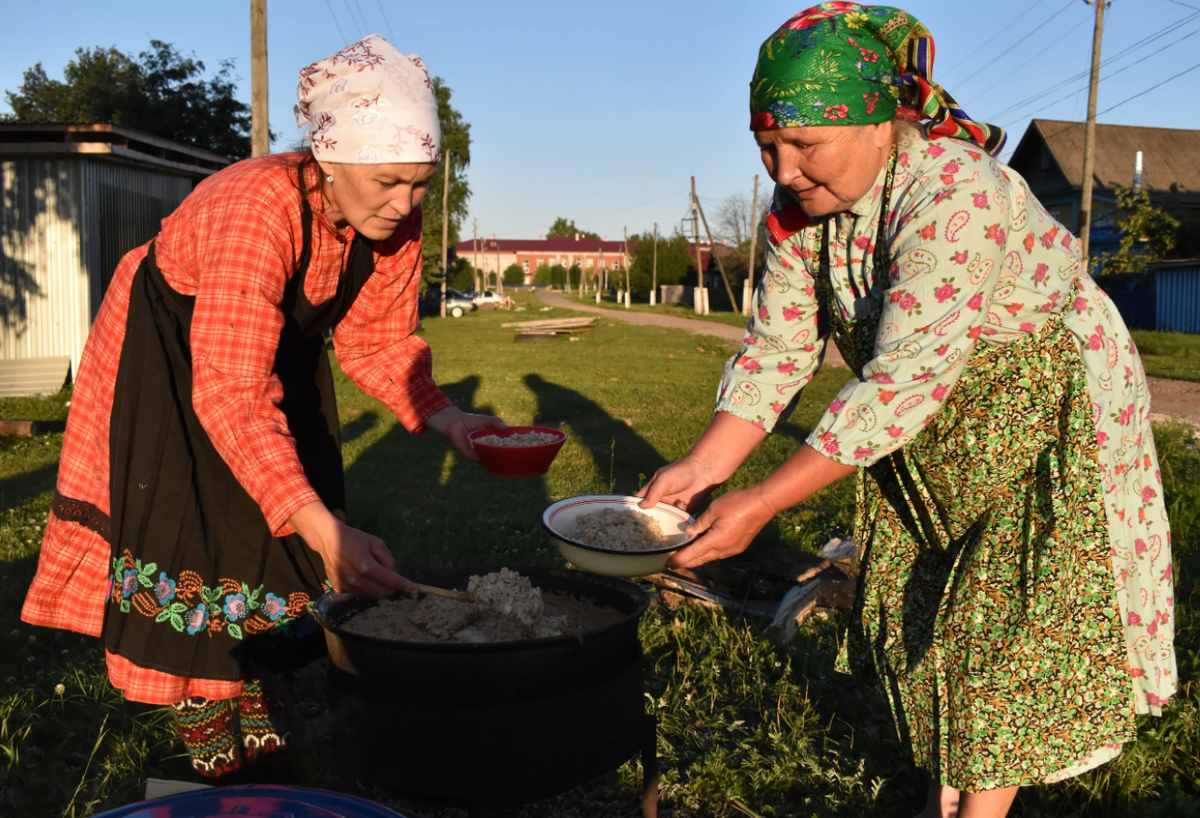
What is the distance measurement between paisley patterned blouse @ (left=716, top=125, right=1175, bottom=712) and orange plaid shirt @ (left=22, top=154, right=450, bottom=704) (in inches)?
41.4

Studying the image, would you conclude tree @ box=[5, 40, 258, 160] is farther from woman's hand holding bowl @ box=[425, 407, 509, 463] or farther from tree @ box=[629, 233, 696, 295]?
tree @ box=[629, 233, 696, 295]

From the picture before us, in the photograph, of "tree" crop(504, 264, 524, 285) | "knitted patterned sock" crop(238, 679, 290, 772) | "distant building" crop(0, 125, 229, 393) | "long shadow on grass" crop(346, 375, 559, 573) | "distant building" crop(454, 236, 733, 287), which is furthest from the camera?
"distant building" crop(454, 236, 733, 287)

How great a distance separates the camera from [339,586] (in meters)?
1.80

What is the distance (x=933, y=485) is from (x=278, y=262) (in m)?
1.52

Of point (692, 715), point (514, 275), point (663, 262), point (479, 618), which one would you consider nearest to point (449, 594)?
point (479, 618)

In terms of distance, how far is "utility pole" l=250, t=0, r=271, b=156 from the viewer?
10398mm

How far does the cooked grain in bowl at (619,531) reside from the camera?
2.04 metres

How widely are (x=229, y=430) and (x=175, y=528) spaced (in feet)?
1.39

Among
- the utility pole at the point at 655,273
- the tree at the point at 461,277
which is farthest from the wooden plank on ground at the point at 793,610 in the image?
the tree at the point at 461,277

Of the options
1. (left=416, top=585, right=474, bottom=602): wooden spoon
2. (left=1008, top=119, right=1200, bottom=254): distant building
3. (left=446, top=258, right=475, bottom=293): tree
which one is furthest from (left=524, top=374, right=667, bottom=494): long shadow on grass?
(left=446, top=258, right=475, bottom=293): tree

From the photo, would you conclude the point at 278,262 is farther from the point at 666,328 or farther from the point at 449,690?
the point at 666,328

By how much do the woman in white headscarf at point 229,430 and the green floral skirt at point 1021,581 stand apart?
1226 mm

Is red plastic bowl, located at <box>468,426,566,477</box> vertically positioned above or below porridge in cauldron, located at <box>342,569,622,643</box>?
above

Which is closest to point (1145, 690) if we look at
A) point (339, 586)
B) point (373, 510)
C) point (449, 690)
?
point (449, 690)
